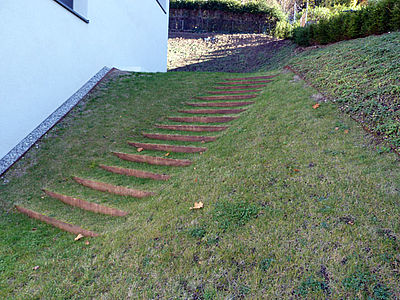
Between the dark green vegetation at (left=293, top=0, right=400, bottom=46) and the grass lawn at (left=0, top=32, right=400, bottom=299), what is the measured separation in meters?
5.19

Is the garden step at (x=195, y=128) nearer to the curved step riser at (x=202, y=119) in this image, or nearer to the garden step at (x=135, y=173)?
the curved step riser at (x=202, y=119)

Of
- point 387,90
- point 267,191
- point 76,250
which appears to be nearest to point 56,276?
point 76,250

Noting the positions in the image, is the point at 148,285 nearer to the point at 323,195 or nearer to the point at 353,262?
the point at 353,262

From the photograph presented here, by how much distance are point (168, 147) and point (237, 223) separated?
9.98ft

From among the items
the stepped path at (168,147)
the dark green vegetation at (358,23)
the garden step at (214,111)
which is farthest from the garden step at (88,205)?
the dark green vegetation at (358,23)

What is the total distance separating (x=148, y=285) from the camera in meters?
2.71

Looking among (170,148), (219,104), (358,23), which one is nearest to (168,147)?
(170,148)

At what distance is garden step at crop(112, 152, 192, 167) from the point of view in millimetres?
5082

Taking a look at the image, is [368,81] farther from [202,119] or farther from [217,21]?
[217,21]

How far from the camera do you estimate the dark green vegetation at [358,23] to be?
803cm

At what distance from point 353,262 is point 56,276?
131 inches

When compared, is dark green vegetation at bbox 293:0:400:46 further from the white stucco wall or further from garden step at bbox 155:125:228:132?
the white stucco wall

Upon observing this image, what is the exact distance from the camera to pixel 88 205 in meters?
4.44

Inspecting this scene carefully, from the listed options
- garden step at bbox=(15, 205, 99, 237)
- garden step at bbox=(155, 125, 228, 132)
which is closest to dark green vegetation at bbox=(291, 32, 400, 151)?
garden step at bbox=(155, 125, 228, 132)
